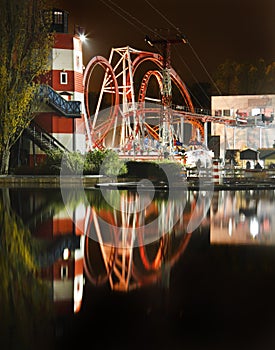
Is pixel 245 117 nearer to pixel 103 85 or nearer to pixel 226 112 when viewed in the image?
pixel 226 112

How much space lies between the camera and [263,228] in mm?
12930

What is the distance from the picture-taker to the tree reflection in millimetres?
5227

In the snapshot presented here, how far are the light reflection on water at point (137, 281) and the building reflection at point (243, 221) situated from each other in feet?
0.10

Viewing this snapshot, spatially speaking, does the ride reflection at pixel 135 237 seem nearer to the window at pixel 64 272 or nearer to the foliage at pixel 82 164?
the window at pixel 64 272

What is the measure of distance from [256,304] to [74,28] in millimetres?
36313

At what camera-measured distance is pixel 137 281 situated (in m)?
7.40

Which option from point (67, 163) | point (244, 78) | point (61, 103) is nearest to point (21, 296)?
point (67, 163)

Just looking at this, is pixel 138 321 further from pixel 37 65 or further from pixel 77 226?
pixel 37 65

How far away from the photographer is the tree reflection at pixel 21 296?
5.23m

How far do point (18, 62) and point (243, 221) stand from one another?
22113 mm

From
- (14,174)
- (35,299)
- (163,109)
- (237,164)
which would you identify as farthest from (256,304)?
(237,164)

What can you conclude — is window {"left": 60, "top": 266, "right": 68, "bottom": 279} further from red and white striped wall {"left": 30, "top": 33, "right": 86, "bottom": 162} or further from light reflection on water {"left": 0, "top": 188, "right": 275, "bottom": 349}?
red and white striped wall {"left": 30, "top": 33, "right": 86, "bottom": 162}

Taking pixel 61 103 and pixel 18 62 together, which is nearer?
pixel 18 62

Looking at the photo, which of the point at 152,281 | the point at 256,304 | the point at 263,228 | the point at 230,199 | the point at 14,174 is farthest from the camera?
the point at 14,174
